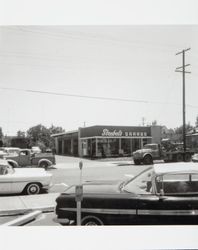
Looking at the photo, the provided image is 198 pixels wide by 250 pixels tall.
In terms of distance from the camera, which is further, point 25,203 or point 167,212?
point 25,203

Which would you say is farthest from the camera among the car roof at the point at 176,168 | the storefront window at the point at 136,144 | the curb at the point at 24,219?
the storefront window at the point at 136,144

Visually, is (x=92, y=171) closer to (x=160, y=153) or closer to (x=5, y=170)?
(x=160, y=153)

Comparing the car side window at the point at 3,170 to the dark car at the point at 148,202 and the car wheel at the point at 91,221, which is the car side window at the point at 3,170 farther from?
the car wheel at the point at 91,221

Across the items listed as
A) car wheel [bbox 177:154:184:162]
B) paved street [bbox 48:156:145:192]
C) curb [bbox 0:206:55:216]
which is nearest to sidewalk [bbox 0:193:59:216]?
curb [bbox 0:206:55:216]

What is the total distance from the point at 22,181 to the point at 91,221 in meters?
3.95

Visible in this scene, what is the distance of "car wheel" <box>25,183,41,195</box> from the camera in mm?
8715

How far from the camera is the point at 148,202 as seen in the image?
5.01m

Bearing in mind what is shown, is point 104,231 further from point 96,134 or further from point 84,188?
point 96,134

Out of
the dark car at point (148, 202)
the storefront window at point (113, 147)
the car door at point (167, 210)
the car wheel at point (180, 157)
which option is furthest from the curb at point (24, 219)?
the car wheel at point (180, 157)

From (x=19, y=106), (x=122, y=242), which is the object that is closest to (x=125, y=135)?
(x=19, y=106)

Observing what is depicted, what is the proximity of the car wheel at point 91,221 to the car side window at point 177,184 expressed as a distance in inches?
39.8

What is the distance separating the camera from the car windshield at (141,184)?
5.16 m

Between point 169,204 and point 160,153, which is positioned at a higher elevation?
point 160,153

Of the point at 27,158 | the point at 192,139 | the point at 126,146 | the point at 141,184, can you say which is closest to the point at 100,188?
the point at 141,184
